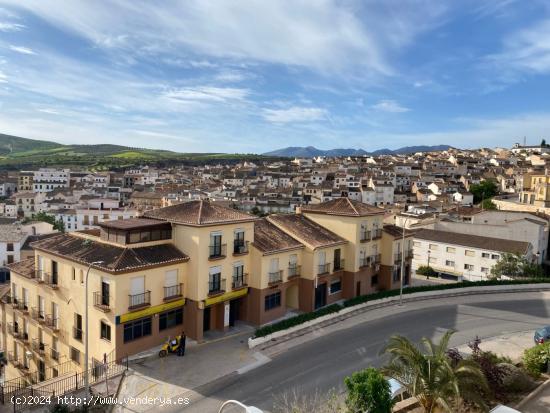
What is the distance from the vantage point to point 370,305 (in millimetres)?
38125

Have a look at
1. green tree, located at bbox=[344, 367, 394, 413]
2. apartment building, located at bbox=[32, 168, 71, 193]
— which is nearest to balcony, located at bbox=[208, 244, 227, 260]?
green tree, located at bbox=[344, 367, 394, 413]

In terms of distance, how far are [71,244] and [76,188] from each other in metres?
126

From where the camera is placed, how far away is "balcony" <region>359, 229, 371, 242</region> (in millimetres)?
39844

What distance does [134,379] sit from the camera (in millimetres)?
24094

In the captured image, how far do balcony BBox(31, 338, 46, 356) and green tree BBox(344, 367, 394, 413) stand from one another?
25.7 meters

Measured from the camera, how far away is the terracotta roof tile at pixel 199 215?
97.9ft

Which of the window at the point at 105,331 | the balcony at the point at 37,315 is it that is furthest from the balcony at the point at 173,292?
the balcony at the point at 37,315

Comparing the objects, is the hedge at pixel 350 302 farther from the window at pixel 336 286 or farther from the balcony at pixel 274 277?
the balcony at pixel 274 277

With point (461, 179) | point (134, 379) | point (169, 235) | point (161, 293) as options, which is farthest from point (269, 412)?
point (461, 179)

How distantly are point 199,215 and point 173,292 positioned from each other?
17.6ft

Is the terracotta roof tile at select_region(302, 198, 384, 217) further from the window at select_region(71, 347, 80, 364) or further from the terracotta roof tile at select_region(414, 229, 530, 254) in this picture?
the terracotta roof tile at select_region(414, 229, 530, 254)

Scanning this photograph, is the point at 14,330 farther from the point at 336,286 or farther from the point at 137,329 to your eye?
the point at 336,286

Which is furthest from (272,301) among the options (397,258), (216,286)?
(397,258)

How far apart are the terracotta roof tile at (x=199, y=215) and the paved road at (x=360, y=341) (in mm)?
9743
